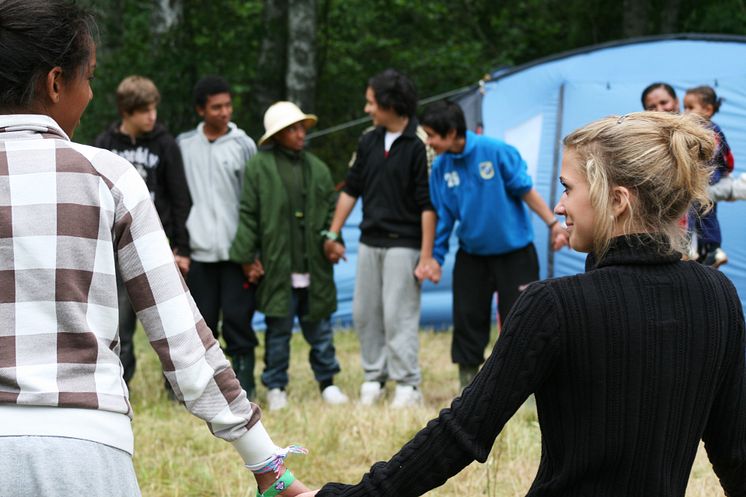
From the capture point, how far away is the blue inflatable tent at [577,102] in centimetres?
834

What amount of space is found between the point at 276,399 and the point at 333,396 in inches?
14.0

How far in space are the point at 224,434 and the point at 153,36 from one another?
33.2 ft

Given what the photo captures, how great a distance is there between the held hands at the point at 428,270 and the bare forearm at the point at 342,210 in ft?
1.91

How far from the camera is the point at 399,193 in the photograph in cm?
642

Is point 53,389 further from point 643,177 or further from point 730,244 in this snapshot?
point 730,244

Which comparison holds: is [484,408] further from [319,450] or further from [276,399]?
[276,399]

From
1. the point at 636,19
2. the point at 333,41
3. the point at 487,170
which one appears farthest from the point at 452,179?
the point at 636,19

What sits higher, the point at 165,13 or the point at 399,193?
the point at 165,13

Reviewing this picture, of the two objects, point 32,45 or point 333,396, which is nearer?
point 32,45

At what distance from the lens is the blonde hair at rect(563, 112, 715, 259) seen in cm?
210

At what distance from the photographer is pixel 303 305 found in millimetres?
6605

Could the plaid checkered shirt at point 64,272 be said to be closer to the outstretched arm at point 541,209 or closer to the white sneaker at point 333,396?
the outstretched arm at point 541,209

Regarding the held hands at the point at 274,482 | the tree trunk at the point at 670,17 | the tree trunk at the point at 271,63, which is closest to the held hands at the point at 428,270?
the held hands at the point at 274,482

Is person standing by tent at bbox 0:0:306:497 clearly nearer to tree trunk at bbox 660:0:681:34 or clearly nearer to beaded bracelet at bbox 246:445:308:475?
beaded bracelet at bbox 246:445:308:475
